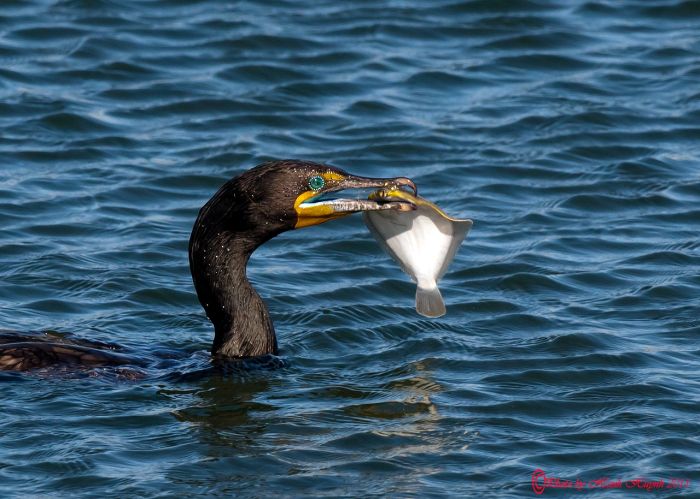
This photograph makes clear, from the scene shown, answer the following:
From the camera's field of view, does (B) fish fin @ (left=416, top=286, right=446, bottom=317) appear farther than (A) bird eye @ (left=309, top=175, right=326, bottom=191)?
Yes

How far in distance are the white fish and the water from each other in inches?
17.8

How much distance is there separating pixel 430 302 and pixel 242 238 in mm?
1193

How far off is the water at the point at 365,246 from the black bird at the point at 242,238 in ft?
0.56

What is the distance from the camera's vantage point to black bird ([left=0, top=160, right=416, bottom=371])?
9078 millimetres

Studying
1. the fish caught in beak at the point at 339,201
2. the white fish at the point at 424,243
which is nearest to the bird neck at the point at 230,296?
the fish caught in beak at the point at 339,201

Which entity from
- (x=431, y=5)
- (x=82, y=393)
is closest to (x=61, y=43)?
(x=431, y=5)

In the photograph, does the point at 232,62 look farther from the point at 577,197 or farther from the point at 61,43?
the point at 577,197

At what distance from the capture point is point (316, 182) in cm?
919

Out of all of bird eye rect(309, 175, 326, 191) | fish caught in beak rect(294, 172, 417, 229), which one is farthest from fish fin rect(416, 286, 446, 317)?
bird eye rect(309, 175, 326, 191)

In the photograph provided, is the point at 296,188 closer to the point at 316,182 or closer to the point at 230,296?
the point at 316,182
